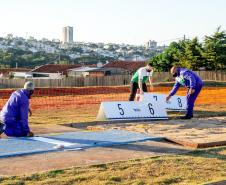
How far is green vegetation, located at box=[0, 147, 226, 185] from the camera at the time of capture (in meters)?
6.76

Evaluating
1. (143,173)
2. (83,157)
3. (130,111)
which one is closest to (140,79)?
(130,111)

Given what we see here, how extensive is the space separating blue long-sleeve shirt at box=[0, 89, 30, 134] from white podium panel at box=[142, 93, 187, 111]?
4.97 meters

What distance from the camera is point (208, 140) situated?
1002 cm

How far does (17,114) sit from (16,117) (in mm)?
62

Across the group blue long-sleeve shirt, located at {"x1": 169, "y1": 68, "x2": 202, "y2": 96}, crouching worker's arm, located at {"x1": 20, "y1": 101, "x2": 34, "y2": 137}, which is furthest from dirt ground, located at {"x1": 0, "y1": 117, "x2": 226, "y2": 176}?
blue long-sleeve shirt, located at {"x1": 169, "y1": 68, "x2": 202, "y2": 96}

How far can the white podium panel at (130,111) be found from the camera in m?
13.4

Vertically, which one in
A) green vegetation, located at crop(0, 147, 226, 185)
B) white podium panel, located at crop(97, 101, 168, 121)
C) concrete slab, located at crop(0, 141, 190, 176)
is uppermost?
white podium panel, located at crop(97, 101, 168, 121)

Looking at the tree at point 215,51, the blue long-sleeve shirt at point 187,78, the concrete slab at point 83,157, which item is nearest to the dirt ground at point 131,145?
the concrete slab at point 83,157

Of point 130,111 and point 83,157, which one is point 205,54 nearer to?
point 130,111

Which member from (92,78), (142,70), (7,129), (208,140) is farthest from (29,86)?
(92,78)

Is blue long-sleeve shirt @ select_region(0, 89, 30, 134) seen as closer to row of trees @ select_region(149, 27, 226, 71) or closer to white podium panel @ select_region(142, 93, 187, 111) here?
white podium panel @ select_region(142, 93, 187, 111)

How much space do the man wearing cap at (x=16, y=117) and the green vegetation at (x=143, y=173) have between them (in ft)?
9.47

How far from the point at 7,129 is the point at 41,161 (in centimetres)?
244

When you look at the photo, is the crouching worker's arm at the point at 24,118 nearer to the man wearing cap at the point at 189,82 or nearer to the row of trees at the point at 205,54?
the man wearing cap at the point at 189,82
